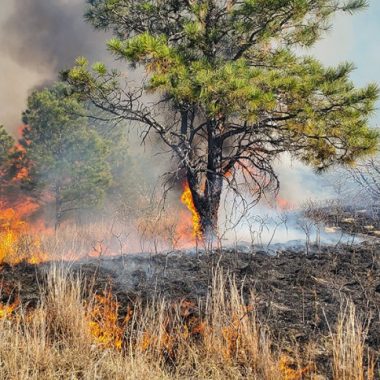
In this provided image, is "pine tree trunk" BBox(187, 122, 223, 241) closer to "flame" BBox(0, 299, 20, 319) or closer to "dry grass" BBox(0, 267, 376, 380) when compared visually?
"flame" BBox(0, 299, 20, 319)

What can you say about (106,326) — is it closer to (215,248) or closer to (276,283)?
(276,283)

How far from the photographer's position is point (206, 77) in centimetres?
828

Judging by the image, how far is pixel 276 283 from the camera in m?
5.70

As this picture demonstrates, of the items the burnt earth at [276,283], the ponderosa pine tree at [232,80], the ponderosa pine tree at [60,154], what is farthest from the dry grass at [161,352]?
the ponderosa pine tree at [60,154]

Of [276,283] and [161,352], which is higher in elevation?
[276,283]

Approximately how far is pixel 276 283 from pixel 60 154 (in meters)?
17.2

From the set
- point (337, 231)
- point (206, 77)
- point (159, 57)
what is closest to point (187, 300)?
point (206, 77)

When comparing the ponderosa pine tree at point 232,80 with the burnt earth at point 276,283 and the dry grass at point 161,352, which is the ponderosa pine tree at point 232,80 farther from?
the dry grass at point 161,352

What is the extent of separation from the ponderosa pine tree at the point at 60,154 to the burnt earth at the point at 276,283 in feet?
44.8

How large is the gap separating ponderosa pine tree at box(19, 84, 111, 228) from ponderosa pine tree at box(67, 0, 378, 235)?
31.5ft

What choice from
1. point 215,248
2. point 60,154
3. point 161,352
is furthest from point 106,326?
point 60,154

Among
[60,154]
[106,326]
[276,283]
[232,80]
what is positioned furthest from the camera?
[60,154]

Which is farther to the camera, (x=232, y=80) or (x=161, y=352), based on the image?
(x=232, y=80)

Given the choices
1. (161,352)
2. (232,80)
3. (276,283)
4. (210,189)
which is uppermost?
(232,80)
